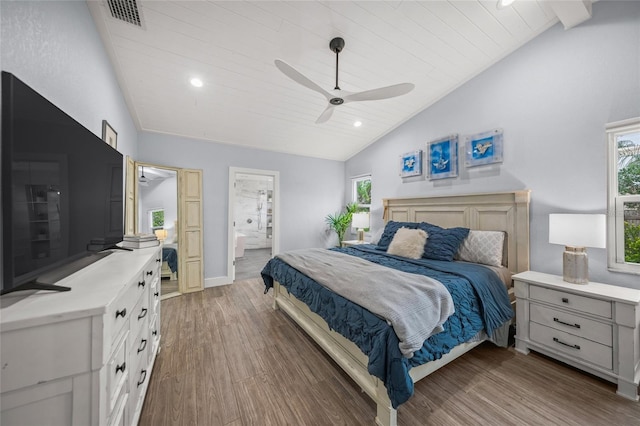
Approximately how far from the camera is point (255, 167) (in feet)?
14.6

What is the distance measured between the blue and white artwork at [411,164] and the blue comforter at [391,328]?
5.57ft

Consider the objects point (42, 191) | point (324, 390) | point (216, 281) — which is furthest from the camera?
point (216, 281)

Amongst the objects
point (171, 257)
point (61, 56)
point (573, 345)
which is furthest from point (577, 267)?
point (171, 257)

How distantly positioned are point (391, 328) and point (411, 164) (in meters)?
3.09

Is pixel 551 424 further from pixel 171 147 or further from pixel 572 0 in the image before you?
pixel 171 147

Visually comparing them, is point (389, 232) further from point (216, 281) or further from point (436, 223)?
point (216, 281)

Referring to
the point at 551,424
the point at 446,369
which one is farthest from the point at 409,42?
the point at 551,424

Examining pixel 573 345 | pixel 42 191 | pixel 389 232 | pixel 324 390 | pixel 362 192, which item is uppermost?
pixel 362 192

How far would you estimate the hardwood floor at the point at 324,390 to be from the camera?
1496 millimetres

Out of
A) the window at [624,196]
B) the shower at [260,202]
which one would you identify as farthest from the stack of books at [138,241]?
the shower at [260,202]

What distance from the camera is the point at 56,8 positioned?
50.4 inches

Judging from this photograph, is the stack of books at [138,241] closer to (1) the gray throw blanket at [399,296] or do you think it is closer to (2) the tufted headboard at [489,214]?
(1) the gray throw blanket at [399,296]

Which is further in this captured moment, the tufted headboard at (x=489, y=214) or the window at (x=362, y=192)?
the window at (x=362, y=192)

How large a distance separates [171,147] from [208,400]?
3547mm
